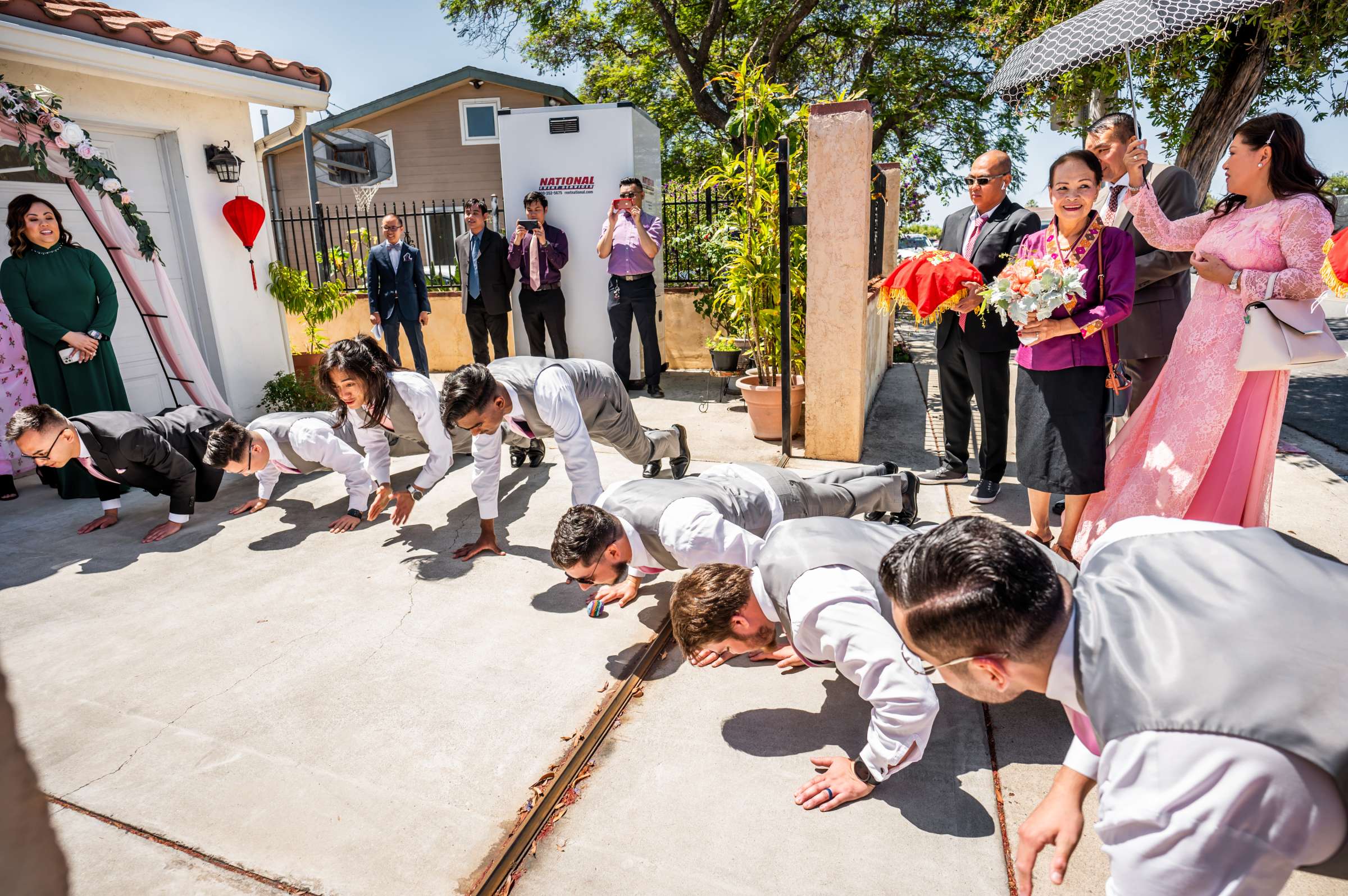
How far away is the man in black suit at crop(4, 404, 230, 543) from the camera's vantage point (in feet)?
12.3

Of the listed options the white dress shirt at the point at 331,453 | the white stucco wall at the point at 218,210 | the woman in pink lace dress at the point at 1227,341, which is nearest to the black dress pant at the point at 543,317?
the white stucco wall at the point at 218,210

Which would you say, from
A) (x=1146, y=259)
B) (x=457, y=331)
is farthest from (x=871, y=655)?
(x=457, y=331)

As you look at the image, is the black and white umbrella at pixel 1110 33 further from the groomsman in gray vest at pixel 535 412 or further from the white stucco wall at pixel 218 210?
the white stucco wall at pixel 218 210

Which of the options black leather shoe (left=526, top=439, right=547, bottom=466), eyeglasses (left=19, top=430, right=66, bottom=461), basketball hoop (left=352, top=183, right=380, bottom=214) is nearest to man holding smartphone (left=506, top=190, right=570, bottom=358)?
black leather shoe (left=526, top=439, right=547, bottom=466)

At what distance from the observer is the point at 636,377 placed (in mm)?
7352

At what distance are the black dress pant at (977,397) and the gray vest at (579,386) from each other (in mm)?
1738

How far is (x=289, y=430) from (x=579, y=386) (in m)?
1.77

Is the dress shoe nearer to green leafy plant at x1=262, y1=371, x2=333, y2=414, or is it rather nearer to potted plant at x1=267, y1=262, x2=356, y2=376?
green leafy plant at x1=262, y1=371, x2=333, y2=414

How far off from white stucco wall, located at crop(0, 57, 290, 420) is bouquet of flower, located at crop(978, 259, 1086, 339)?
5.63m

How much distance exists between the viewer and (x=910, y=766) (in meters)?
2.18

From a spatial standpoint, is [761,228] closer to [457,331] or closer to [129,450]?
[129,450]

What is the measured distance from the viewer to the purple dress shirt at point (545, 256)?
6930 millimetres

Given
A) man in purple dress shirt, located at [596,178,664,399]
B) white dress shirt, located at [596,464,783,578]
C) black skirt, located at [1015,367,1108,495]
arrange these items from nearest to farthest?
1. white dress shirt, located at [596,464,783,578]
2. black skirt, located at [1015,367,1108,495]
3. man in purple dress shirt, located at [596,178,664,399]

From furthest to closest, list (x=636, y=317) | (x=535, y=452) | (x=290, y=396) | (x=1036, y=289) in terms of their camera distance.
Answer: (x=636, y=317) → (x=290, y=396) → (x=535, y=452) → (x=1036, y=289)
